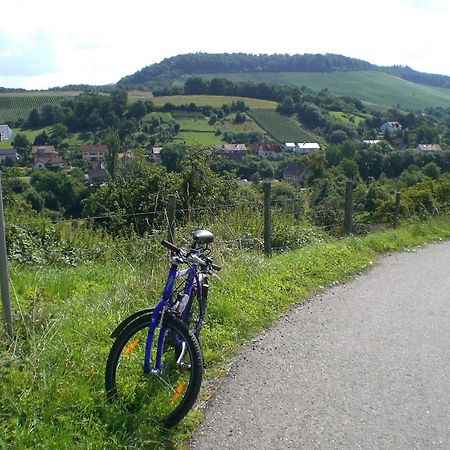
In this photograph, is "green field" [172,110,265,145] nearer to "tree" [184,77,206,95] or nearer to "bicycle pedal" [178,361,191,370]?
"tree" [184,77,206,95]

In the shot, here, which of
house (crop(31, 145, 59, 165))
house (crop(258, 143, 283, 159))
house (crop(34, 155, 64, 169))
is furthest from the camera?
house (crop(258, 143, 283, 159))

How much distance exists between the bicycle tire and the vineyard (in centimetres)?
2033

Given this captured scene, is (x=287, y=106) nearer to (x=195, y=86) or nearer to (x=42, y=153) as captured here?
(x=195, y=86)

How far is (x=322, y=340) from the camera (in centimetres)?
579

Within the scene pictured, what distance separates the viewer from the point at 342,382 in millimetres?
4750

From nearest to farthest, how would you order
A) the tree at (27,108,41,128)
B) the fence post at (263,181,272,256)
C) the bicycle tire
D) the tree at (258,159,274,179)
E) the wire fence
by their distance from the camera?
the bicycle tire, the wire fence, the fence post at (263,181,272,256), the tree at (258,159,274,179), the tree at (27,108,41,128)

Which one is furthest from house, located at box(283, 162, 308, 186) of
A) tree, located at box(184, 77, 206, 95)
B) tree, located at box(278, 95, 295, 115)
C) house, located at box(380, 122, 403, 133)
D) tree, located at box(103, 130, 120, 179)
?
tree, located at box(184, 77, 206, 95)

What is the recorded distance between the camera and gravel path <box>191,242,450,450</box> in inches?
153

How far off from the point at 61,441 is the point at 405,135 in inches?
2678

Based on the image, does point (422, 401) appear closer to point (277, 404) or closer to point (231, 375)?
point (277, 404)

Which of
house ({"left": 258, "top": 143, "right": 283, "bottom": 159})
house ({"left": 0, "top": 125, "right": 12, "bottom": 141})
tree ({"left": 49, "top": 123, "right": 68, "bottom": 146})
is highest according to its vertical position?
house ({"left": 0, "top": 125, "right": 12, "bottom": 141})

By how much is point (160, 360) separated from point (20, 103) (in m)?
Answer: 36.4

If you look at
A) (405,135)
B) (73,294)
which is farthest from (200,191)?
(405,135)

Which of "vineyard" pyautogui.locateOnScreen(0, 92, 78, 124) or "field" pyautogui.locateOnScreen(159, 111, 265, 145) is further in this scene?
"field" pyautogui.locateOnScreen(159, 111, 265, 145)
